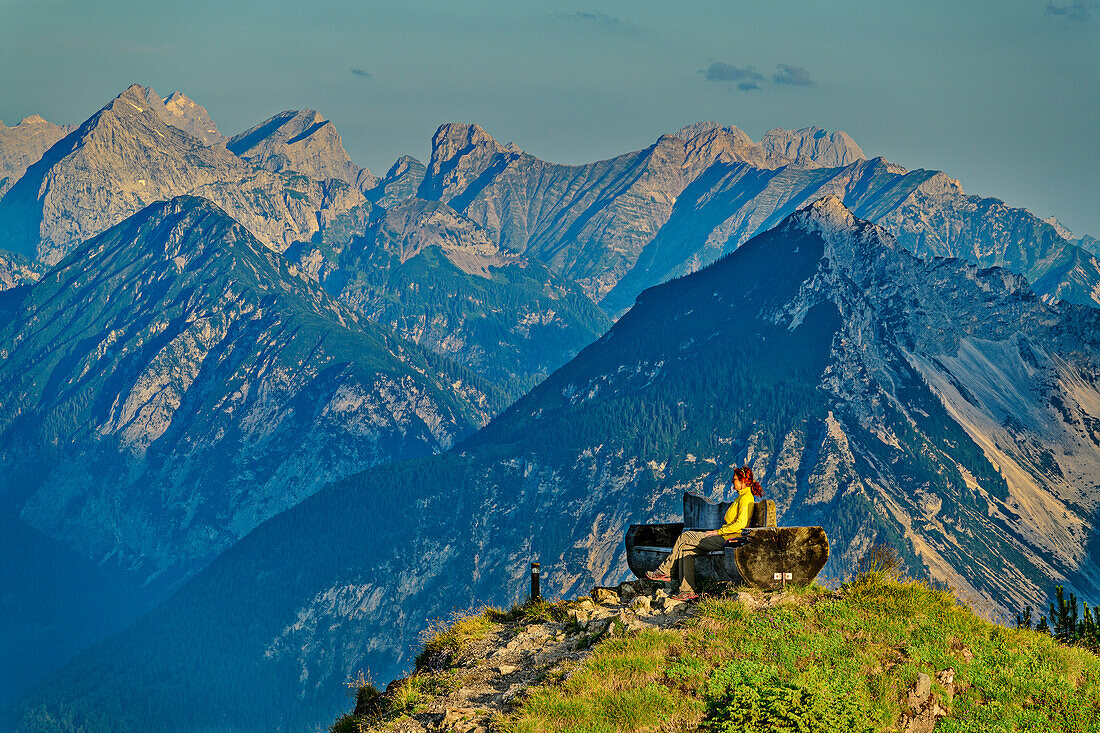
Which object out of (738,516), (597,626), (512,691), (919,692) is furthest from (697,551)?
(512,691)

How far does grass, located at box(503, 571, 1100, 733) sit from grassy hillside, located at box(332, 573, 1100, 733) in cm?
4

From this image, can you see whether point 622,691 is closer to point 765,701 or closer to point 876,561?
point 765,701

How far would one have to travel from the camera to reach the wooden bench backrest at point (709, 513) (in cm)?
3262

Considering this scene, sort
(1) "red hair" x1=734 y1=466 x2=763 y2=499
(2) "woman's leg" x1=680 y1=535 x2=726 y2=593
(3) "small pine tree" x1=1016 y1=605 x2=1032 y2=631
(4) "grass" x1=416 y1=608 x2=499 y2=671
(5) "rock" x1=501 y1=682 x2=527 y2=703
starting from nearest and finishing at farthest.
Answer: (5) "rock" x1=501 y1=682 x2=527 y2=703, (4) "grass" x1=416 y1=608 x2=499 y2=671, (1) "red hair" x1=734 y1=466 x2=763 y2=499, (2) "woman's leg" x1=680 y1=535 x2=726 y2=593, (3) "small pine tree" x1=1016 y1=605 x2=1032 y2=631

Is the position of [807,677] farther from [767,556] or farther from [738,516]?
[738,516]

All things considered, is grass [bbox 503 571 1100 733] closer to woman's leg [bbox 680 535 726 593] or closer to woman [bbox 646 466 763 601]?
woman [bbox 646 466 763 601]

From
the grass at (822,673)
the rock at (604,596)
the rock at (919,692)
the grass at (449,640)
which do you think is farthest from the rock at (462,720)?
the rock at (919,692)

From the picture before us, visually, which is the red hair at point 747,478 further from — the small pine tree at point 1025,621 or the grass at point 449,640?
the small pine tree at point 1025,621

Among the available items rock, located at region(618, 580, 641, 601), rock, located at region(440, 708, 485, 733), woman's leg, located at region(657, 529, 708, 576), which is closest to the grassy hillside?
rock, located at region(440, 708, 485, 733)

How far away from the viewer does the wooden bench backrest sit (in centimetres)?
3262

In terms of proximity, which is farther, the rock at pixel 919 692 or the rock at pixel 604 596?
the rock at pixel 604 596

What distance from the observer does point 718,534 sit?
3284cm

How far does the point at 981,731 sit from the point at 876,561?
782cm

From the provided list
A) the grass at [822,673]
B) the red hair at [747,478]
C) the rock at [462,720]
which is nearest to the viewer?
the grass at [822,673]
